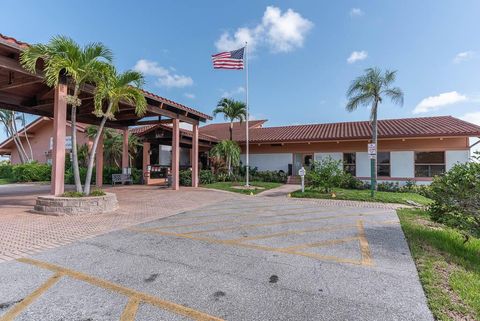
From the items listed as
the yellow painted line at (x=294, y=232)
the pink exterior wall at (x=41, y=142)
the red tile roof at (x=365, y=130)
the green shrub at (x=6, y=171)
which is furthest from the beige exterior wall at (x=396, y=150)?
the green shrub at (x=6, y=171)

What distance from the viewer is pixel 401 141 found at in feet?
55.6

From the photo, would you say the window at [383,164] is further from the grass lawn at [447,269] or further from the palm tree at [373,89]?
the grass lawn at [447,269]

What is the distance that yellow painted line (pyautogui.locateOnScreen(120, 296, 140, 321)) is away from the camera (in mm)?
2666

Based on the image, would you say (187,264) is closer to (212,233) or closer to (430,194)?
(212,233)

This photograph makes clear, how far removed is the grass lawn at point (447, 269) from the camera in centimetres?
285

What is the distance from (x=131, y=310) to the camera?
2.79m

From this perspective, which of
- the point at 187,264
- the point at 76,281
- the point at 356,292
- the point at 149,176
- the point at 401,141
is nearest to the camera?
the point at 356,292

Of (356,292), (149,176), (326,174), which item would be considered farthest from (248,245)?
(149,176)

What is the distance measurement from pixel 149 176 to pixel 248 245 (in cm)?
1529

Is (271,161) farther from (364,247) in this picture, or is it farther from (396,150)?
(364,247)

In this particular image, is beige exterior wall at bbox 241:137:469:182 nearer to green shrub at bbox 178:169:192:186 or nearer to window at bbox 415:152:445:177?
window at bbox 415:152:445:177

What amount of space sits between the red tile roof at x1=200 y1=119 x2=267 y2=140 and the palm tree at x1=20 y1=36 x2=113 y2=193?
15945mm

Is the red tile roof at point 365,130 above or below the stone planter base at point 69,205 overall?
above

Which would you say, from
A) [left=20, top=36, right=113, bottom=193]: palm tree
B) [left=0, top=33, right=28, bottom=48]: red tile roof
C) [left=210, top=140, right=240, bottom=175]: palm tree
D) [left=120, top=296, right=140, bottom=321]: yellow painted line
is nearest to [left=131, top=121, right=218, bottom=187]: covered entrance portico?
[left=210, top=140, right=240, bottom=175]: palm tree
